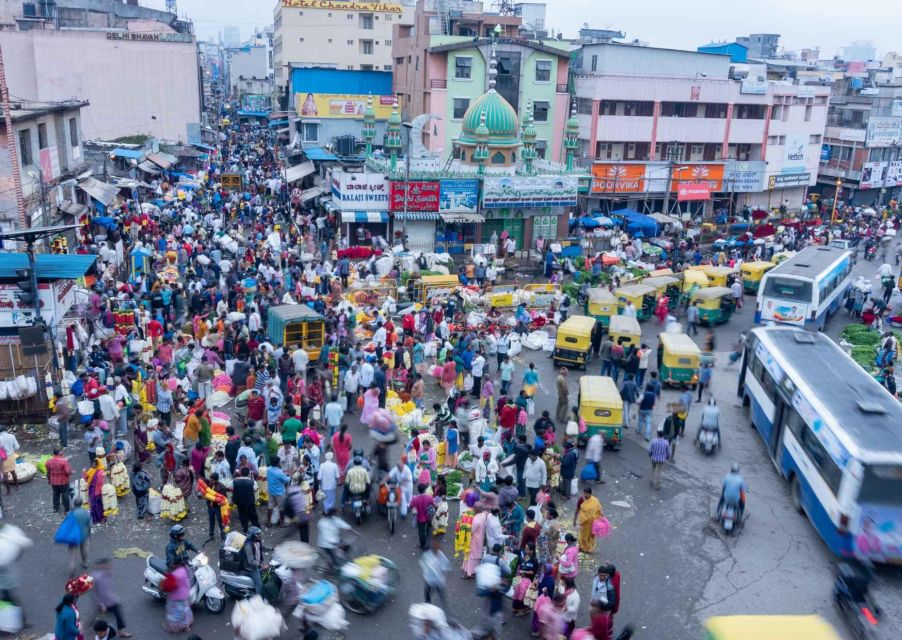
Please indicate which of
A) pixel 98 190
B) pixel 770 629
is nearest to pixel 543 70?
pixel 98 190

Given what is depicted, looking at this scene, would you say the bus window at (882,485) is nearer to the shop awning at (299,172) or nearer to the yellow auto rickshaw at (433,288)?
the yellow auto rickshaw at (433,288)

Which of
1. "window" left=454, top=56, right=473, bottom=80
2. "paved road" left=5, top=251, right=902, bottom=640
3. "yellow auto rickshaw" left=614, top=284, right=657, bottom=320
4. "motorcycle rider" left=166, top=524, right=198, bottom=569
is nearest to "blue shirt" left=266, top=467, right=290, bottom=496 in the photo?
"paved road" left=5, top=251, right=902, bottom=640

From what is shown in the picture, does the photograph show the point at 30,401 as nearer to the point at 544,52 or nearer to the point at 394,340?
the point at 394,340

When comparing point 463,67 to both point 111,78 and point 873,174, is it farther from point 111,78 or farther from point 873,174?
point 873,174

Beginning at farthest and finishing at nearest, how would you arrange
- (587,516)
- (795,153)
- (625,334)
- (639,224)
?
(795,153), (639,224), (625,334), (587,516)

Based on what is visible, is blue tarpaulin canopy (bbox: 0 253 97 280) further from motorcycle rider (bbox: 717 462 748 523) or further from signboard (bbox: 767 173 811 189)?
signboard (bbox: 767 173 811 189)

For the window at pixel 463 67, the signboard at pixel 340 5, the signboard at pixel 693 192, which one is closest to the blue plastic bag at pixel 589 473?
the window at pixel 463 67

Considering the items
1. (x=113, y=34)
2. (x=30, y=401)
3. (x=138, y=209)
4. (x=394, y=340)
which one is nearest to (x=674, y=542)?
(x=394, y=340)
